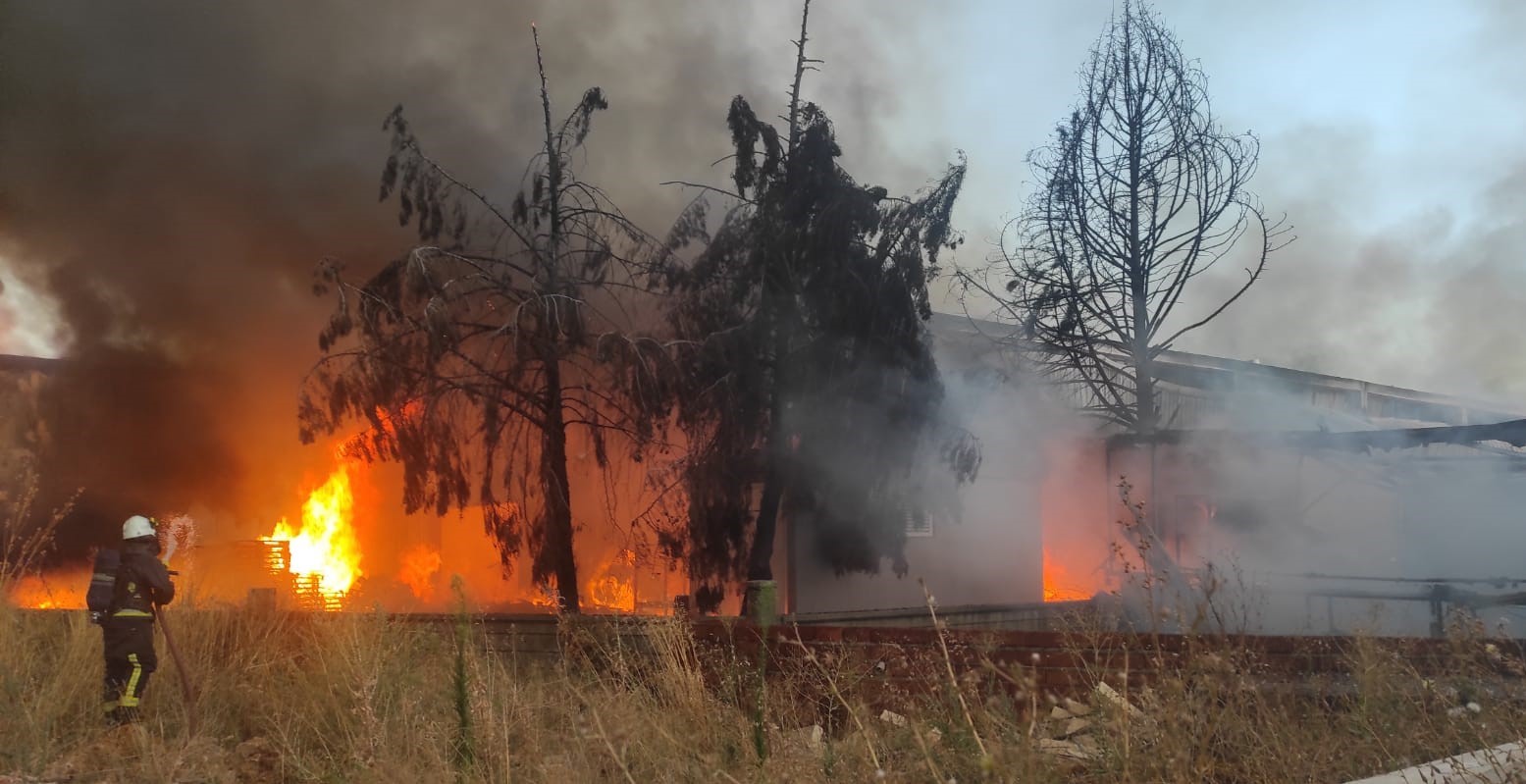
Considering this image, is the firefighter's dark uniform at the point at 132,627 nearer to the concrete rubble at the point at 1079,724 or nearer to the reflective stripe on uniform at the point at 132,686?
the reflective stripe on uniform at the point at 132,686

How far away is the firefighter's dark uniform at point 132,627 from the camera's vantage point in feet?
23.0

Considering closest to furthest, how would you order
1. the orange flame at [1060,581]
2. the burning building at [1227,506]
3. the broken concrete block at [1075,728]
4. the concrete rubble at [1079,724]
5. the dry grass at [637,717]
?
the dry grass at [637,717]
the concrete rubble at [1079,724]
the broken concrete block at [1075,728]
the burning building at [1227,506]
the orange flame at [1060,581]

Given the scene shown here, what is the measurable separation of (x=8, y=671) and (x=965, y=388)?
1279cm

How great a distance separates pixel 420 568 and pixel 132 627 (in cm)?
1150

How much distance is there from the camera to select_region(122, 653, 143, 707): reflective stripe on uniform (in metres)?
6.83

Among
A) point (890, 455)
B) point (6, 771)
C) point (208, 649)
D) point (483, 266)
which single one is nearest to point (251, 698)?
point (208, 649)

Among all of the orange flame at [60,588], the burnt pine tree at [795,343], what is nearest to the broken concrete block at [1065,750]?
the burnt pine tree at [795,343]

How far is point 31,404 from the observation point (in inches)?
728

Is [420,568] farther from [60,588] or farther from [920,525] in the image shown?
[920,525]

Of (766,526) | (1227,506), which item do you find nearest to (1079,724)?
(766,526)

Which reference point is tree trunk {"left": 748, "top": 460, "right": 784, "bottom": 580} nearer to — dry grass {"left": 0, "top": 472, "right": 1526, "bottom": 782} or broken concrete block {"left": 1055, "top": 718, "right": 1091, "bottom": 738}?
dry grass {"left": 0, "top": 472, "right": 1526, "bottom": 782}

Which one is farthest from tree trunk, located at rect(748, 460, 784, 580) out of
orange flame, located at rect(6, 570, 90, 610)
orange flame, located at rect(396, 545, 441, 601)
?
orange flame, located at rect(6, 570, 90, 610)

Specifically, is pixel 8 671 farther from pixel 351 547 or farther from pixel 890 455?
pixel 351 547

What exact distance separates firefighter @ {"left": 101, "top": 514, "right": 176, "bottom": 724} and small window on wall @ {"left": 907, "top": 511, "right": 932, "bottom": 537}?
1039 centimetres
